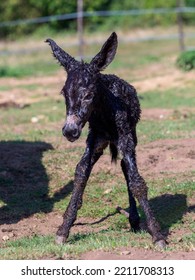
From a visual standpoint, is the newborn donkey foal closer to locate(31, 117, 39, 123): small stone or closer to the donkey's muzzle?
the donkey's muzzle

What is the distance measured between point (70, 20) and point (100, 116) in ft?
88.2

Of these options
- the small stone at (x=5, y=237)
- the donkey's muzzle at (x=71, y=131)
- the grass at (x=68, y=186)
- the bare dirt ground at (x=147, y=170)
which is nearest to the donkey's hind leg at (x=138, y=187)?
the grass at (x=68, y=186)

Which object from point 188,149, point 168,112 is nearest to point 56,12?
point 168,112

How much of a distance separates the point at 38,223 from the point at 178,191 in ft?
5.90

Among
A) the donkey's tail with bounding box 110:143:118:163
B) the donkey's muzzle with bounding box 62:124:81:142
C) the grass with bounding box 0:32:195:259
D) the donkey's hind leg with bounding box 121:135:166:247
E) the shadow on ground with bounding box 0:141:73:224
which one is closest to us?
the donkey's muzzle with bounding box 62:124:81:142

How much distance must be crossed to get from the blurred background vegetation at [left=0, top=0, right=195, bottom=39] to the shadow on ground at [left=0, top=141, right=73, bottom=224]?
2079 centimetres

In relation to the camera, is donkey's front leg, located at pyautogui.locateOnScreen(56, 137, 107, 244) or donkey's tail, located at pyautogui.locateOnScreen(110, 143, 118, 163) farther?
donkey's tail, located at pyautogui.locateOnScreen(110, 143, 118, 163)

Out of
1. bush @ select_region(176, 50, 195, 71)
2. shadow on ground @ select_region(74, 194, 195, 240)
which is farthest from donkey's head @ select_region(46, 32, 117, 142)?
bush @ select_region(176, 50, 195, 71)

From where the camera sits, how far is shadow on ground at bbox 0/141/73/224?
995cm

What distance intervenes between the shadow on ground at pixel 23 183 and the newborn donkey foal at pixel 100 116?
70.9 inches

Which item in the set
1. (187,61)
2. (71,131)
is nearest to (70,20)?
(187,61)

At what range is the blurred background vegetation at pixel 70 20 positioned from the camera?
33375mm

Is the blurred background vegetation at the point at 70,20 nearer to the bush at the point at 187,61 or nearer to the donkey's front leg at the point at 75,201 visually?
the bush at the point at 187,61

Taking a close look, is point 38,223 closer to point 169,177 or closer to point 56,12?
point 169,177
